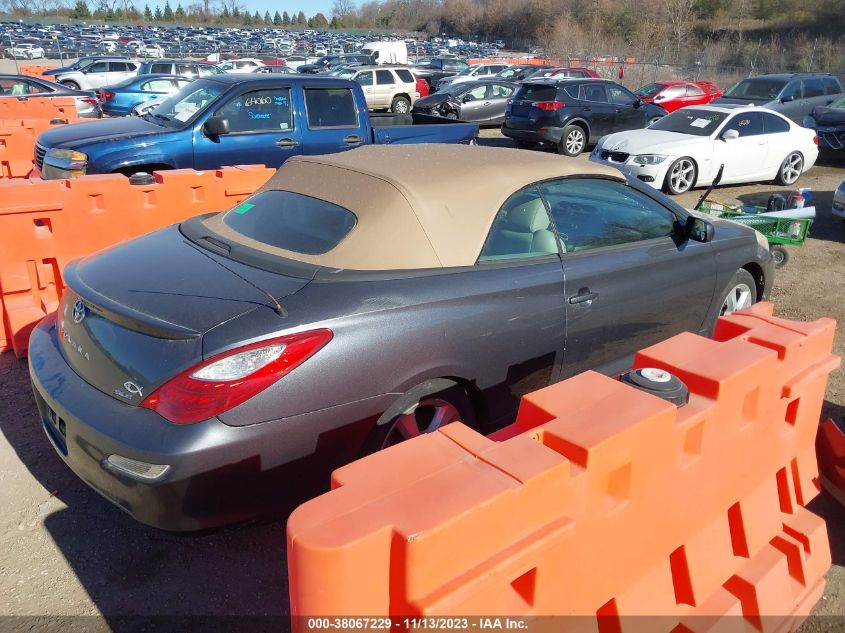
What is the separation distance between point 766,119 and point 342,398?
11.5m

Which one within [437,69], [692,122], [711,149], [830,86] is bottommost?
[711,149]

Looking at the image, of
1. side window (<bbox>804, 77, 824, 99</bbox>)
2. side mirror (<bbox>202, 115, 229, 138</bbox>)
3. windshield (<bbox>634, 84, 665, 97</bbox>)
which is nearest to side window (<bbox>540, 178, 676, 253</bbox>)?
side mirror (<bbox>202, 115, 229, 138</bbox>)

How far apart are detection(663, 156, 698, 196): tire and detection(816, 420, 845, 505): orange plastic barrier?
7777mm

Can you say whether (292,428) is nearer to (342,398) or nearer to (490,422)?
(342,398)

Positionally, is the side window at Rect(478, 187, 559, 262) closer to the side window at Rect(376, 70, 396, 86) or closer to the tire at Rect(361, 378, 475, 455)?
the tire at Rect(361, 378, 475, 455)

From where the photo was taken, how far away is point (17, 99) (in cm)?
1538

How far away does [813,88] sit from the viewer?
15.9m

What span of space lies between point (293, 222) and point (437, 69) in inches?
1162

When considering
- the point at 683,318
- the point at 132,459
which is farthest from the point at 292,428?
the point at 683,318

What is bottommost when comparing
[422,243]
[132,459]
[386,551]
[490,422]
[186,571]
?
[186,571]

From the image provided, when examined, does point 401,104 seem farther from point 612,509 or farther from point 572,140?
point 612,509

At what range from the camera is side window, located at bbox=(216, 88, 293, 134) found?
7590 millimetres

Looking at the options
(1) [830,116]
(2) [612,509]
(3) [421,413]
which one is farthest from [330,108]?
(1) [830,116]

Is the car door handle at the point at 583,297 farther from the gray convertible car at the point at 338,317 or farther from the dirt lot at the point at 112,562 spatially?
the dirt lot at the point at 112,562
